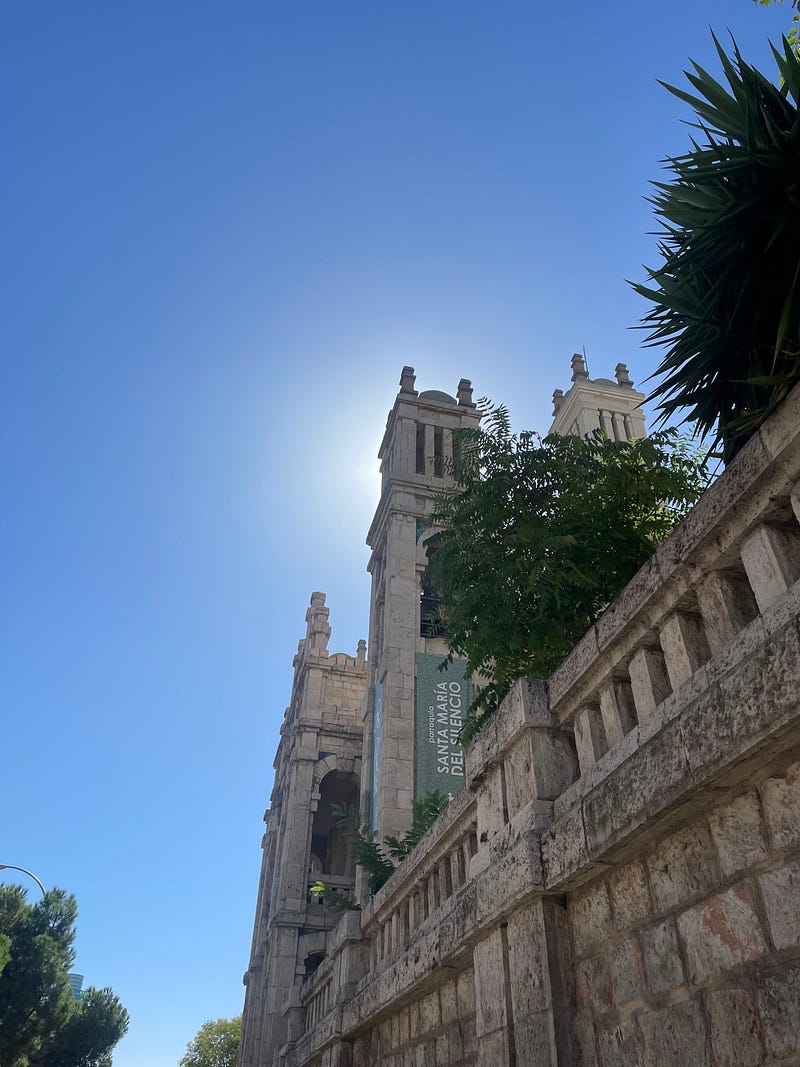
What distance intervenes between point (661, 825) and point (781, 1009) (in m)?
0.85

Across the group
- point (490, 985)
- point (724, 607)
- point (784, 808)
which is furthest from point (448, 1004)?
point (724, 607)

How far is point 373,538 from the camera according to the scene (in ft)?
79.4

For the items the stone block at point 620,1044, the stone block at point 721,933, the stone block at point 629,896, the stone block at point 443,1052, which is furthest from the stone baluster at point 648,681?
the stone block at point 443,1052

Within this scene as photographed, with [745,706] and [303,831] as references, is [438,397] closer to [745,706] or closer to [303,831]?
[303,831]

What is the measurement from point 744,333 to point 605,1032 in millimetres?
3925

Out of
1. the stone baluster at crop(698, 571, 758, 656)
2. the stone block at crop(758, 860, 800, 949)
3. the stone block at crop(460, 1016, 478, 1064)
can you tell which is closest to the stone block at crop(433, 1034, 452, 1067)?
the stone block at crop(460, 1016, 478, 1064)

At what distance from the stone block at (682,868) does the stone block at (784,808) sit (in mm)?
398

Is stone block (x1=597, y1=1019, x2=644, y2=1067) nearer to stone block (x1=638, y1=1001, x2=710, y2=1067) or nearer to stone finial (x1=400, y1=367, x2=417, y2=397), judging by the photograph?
stone block (x1=638, y1=1001, x2=710, y2=1067)

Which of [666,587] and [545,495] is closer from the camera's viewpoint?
[666,587]

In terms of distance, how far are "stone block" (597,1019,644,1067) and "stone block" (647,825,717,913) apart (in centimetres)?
60

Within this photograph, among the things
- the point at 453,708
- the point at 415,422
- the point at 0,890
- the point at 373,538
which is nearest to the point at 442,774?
the point at 453,708

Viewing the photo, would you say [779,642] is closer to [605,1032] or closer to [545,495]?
[605,1032]

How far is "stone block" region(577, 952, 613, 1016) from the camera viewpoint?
3.99 meters

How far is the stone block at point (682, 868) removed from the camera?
346cm
